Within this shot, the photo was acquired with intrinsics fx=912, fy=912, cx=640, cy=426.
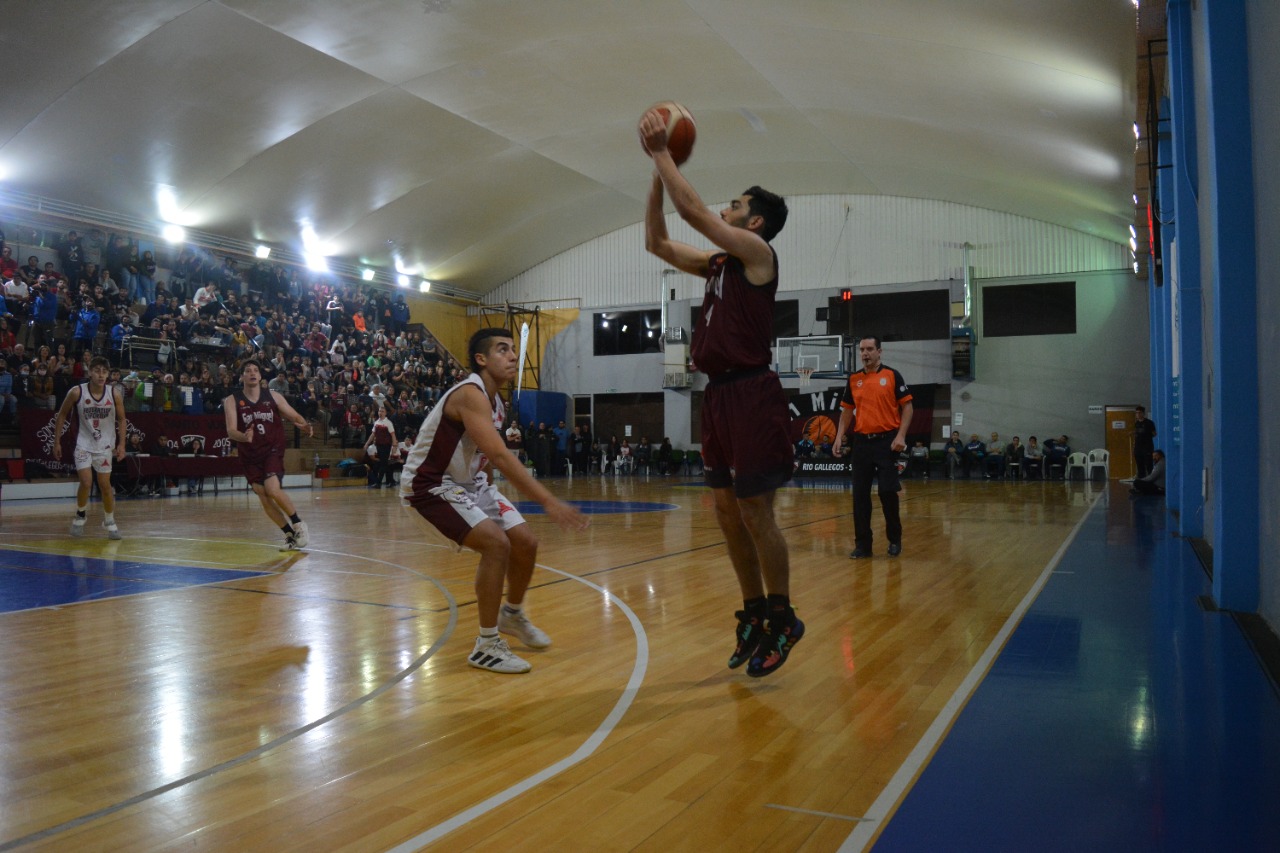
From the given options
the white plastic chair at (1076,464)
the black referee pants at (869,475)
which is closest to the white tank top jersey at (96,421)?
the black referee pants at (869,475)

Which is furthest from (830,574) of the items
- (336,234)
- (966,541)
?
(336,234)

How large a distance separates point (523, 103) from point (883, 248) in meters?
12.5

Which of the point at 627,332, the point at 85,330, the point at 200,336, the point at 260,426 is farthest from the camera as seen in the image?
the point at 627,332

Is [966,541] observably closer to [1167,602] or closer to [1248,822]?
[1167,602]

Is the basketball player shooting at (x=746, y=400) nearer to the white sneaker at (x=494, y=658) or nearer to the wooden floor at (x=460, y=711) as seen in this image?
the wooden floor at (x=460, y=711)

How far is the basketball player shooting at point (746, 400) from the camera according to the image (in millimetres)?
3508

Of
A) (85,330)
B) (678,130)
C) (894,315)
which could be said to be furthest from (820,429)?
(678,130)

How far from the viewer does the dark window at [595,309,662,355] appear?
30453mm

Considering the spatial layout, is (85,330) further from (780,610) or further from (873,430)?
(780,610)

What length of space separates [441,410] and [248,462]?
4.71 meters

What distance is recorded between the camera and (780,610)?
3623mm

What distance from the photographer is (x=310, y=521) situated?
11.2 metres

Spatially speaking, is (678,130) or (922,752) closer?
(922,752)

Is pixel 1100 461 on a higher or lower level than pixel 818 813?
lower
